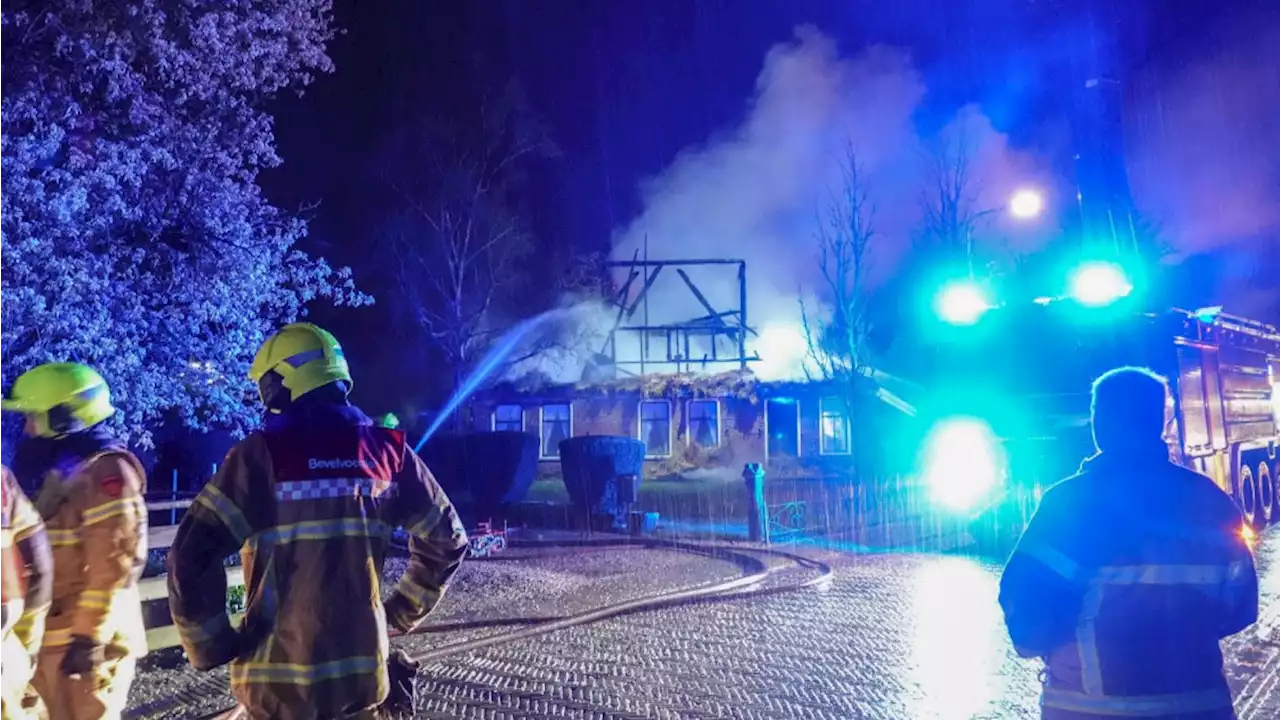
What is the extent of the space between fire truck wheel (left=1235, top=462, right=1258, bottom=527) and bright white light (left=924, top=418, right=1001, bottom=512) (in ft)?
12.1

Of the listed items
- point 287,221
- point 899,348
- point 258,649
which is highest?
point 287,221

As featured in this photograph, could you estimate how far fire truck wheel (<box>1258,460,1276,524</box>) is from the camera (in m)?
13.3

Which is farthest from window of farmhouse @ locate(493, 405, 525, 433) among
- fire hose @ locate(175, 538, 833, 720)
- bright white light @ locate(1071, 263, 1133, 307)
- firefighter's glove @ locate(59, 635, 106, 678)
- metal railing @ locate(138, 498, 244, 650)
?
firefighter's glove @ locate(59, 635, 106, 678)

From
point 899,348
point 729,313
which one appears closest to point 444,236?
point 729,313

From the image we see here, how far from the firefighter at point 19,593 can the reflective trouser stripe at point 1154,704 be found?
3.38 m

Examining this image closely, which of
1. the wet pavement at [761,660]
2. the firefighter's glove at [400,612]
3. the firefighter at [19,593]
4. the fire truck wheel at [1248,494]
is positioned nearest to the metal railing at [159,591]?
the wet pavement at [761,660]

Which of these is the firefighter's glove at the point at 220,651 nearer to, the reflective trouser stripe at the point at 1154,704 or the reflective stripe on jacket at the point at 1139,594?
the reflective stripe on jacket at the point at 1139,594

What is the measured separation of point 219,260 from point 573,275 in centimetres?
1730

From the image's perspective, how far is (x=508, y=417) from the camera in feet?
83.8

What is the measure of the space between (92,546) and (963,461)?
34.9ft

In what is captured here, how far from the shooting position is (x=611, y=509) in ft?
53.0

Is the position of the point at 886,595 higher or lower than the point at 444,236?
lower

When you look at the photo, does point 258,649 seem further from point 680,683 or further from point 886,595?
point 886,595

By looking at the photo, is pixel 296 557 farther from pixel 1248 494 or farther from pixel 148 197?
pixel 1248 494
